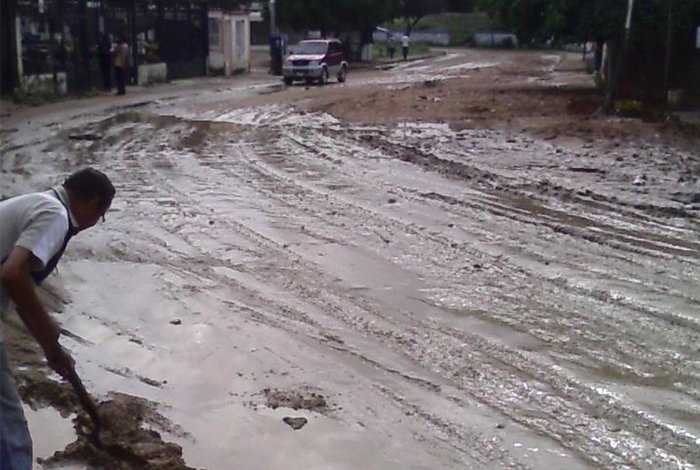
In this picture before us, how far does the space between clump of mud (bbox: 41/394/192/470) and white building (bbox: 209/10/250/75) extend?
40673mm

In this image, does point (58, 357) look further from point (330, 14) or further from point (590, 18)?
point (330, 14)

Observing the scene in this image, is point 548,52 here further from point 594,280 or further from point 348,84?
point 594,280

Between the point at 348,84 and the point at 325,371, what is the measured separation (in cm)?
3339

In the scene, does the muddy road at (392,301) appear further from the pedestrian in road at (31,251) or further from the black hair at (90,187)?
the black hair at (90,187)

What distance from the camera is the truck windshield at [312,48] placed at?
4134 centimetres

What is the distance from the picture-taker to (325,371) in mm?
7309

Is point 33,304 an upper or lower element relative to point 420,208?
upper

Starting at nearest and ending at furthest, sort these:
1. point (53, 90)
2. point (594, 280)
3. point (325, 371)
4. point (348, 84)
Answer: point (325, 371)
point (594, 280)
point (53, 90)
point (348, 84)

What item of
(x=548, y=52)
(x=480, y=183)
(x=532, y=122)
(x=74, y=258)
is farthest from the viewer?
(x=548, y=52)

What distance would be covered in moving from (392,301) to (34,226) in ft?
16.6

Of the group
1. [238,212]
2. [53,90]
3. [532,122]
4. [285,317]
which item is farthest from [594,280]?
[53,90]

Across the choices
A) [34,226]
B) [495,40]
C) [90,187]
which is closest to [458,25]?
[495,40]

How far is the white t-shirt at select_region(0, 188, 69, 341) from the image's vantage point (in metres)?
4.26

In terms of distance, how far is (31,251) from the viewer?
13.9 ft
